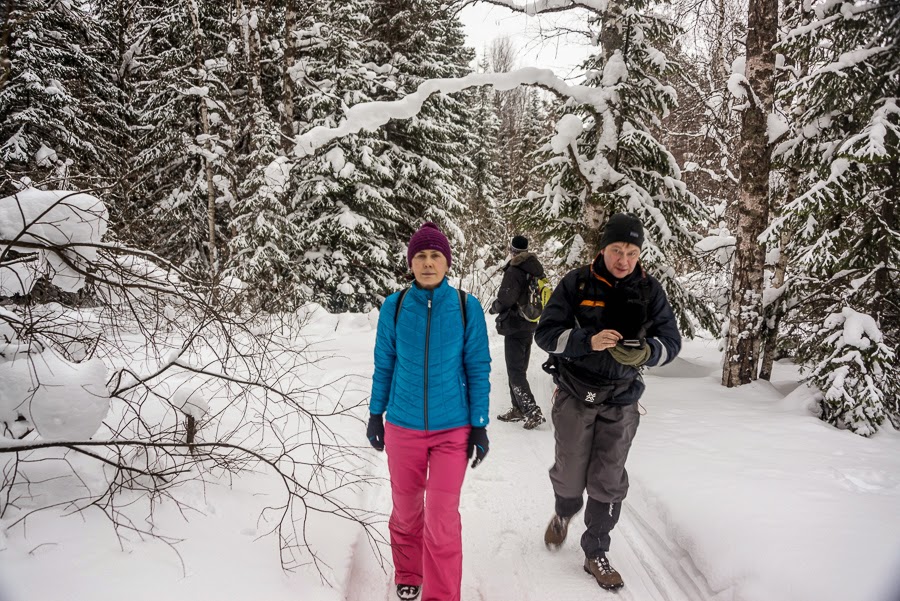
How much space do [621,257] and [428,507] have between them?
1.98 m

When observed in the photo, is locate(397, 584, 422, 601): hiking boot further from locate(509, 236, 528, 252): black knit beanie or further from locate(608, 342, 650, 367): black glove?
locate(509, 236, 528, 252): black knit beanie

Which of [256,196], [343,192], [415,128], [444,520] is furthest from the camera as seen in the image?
[415,128]

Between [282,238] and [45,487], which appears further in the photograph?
[282,238]

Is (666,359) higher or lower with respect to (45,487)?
higher

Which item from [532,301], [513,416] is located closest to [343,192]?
[532,301]

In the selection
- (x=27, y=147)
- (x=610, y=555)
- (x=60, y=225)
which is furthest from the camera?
(x=27, y=147)

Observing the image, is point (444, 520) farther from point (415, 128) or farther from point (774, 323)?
point (415, 128)

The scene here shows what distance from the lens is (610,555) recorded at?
130 inches

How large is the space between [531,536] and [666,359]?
1.82 metres

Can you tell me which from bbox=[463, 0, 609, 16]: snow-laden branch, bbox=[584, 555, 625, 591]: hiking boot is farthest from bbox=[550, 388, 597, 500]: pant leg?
bbox=[463, 0, 609, 16]: snow-laden branch

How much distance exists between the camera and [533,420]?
5.86 metres

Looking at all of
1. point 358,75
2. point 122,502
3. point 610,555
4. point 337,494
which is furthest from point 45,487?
point 358,75

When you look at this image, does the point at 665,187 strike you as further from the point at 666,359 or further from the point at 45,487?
the point at 45,487

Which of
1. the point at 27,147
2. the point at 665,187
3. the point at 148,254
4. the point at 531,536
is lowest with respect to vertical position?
the point at 531,536
